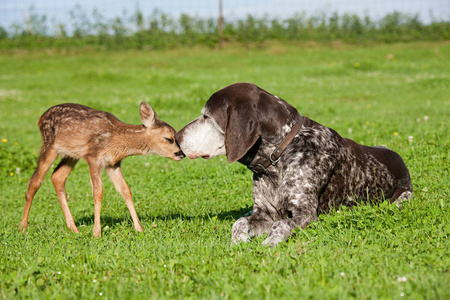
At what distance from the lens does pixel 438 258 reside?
4.14 m

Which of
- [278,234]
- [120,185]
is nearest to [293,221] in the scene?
[278,234]

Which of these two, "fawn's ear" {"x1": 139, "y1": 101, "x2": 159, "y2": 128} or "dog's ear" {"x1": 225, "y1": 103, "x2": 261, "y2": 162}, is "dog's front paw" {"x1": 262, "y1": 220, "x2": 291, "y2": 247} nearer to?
"dog's ear" {"x1": 225, "y1": 103, "x2": 261, "y2": 162}

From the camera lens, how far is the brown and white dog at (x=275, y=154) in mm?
5180

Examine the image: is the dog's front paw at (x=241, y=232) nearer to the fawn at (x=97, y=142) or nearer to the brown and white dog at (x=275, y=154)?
the brown and white dog at (x=275, y=154)

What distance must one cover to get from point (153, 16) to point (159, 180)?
2844 cm

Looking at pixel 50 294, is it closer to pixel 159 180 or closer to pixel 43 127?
pixel 43 127

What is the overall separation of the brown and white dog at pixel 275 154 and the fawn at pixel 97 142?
1.47 meters

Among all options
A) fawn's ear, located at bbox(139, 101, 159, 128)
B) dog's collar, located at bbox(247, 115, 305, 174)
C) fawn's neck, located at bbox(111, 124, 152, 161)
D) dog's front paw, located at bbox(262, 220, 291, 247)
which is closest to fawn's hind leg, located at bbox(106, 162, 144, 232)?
fawn's neck, located at bbox(111, 124, 152, 161)

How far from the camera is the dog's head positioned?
5152 millimetres

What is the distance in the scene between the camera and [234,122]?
5.16m

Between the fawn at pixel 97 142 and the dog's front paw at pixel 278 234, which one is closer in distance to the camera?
the dog's front paw at pixel 278 234

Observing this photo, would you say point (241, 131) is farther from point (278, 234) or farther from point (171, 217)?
point (171, 217)

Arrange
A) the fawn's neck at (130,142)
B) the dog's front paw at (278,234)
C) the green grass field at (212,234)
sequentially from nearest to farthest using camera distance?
1. the green grass field at (212,234)
2. the dog's front paw at (278,234)
3. the fawn's neck at (130,142)

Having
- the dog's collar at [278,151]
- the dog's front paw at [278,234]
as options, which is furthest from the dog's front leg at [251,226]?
the dog's collar at [278,151]
